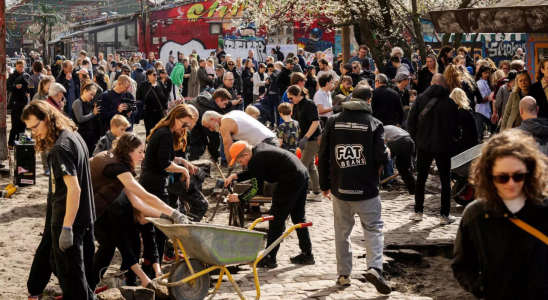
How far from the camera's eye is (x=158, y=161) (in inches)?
306

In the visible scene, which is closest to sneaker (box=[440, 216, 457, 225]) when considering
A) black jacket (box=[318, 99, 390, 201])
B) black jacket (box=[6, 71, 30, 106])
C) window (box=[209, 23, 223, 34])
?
black jacket (box=[318, 99, 390, 201])

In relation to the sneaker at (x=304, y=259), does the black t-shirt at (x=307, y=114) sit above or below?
above

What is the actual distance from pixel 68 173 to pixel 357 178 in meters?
2.68

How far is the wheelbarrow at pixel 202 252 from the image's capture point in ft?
20.3

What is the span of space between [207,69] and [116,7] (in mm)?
55044

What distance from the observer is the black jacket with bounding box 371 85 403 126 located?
12.2 m

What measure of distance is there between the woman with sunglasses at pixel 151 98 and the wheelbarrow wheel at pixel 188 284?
333 inches

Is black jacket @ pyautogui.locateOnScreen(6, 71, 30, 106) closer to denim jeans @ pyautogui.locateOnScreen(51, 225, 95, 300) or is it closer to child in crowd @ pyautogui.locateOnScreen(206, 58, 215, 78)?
child in crowd @ pyautogui.locateOnScreen(206, 58, 215, 78)

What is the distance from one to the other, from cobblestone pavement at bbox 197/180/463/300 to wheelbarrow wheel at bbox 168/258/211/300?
49 cm

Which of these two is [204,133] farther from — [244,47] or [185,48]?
[185,48]

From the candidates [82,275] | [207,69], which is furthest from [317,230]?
[207,69]

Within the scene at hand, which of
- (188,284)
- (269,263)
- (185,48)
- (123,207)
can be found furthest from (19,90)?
(185,48)

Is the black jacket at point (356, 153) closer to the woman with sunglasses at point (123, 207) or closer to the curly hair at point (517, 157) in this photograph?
the woman with sunglasses at point (123, 207)

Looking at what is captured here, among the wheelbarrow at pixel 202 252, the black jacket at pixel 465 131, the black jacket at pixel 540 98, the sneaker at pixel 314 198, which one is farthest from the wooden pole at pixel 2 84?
the black jacket at pixel 540 98
